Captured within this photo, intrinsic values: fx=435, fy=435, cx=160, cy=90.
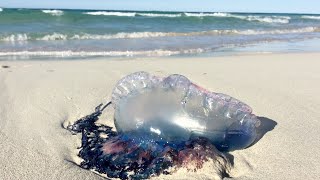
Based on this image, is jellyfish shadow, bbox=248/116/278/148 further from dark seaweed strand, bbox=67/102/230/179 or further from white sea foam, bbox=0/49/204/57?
white sea foam, bbox=0/49/204/57

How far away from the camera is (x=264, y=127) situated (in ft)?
9.31

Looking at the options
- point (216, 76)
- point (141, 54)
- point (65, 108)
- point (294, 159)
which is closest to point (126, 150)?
point (294, 159)

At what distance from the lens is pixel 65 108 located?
129 inches

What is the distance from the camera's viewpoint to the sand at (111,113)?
223cm

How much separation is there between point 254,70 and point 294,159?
2.94 m

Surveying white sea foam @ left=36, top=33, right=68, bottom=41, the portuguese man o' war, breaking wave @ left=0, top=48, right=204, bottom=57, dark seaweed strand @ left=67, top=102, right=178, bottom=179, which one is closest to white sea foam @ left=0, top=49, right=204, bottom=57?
breaking wave @ left=0, top=48, right=204, bottom=57

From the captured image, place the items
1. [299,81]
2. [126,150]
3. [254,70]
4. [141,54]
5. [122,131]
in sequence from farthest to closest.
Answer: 1. [141,54]
2. [254,70]
3. [299,81]
4. [122,131]
5. [126,150]

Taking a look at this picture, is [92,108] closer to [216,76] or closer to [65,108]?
[65,108]

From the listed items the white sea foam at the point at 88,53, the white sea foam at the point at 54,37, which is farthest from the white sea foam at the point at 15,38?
the white sea foam at the point at 88,53

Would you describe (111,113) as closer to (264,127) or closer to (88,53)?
(264,127)

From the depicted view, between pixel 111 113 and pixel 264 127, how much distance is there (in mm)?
1048

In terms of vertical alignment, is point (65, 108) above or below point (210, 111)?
below

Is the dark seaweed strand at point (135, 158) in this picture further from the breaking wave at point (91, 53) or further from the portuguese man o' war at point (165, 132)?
the breaking wave at point (91, 53)

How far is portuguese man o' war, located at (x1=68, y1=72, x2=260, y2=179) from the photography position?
7.11 feet
